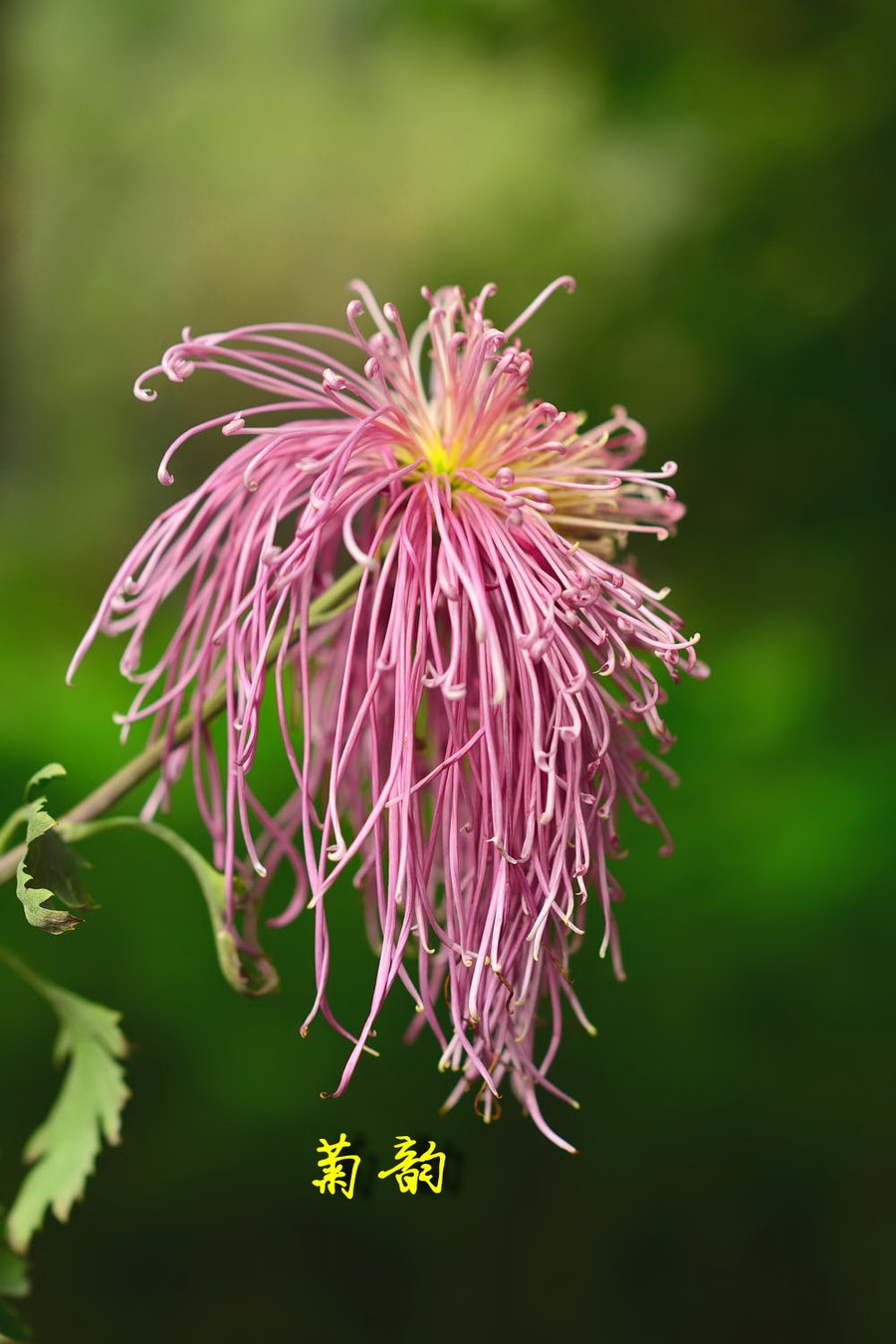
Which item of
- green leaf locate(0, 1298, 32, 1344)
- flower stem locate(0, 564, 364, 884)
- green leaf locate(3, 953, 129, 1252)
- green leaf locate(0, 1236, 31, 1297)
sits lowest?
green leaf locate(0, 1298, 32, 1344)

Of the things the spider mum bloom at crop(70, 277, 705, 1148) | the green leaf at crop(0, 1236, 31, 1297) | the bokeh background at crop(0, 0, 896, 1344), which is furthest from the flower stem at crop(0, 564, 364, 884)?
the bokeh background at crop(0, 0, 896, 1344)

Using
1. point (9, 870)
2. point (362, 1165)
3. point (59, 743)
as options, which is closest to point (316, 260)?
point (59, 743)

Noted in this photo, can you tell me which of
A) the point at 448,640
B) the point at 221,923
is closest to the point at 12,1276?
the point at 221,923

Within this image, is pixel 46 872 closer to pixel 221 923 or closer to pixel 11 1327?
pixel 221 923

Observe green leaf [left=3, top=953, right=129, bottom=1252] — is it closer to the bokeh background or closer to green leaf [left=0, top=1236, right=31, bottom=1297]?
green leaf [left=0, top=1236, right=31, bottom=1297]

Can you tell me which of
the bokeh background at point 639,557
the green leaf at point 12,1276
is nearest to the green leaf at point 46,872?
the green leaf at point 12,1276

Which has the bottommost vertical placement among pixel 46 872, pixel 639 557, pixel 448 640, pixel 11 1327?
pixel 11 1327

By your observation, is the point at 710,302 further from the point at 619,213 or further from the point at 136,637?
the point at 136,637

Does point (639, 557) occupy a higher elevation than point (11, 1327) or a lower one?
higher
